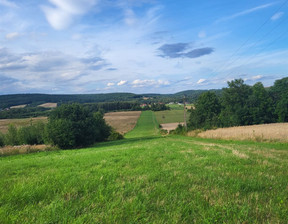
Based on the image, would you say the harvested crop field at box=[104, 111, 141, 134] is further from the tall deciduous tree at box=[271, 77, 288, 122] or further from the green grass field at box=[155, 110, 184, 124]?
the tall deciduous tree at box=[271, 77, 288, 122]

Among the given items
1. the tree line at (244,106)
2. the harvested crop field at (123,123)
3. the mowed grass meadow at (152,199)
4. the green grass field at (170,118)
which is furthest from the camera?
the green grass field at (170,118)

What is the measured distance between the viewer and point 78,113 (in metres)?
32.8

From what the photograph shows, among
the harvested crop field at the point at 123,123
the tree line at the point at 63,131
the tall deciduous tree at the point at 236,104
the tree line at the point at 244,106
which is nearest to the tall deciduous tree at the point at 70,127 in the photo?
the tree line at the point at 63,131

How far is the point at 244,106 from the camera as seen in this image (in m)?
54.0

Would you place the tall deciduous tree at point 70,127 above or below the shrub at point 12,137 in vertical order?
above

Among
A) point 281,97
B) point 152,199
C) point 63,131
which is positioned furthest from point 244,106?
point 152,199

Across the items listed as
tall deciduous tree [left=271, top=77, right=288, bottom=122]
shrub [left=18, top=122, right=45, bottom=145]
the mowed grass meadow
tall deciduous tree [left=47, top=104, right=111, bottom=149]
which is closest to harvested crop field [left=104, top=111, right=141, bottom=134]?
shrub [left=18, top=122, right=45, bottom=145]

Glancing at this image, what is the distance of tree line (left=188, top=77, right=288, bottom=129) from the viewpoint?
52938mm

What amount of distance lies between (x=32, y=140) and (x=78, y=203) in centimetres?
4220

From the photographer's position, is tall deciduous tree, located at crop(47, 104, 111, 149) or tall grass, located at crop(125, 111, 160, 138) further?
tall grass, located at crop(125, 111, 160, 138)

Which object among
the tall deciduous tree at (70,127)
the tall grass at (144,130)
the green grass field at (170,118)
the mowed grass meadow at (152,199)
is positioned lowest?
the tall grass at (144,130)

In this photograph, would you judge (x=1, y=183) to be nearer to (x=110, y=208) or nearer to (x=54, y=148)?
(x=110, y=208)

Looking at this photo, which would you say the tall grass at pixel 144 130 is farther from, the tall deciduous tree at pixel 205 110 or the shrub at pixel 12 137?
the shrub at pixel 12 137

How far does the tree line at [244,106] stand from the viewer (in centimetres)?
5294
